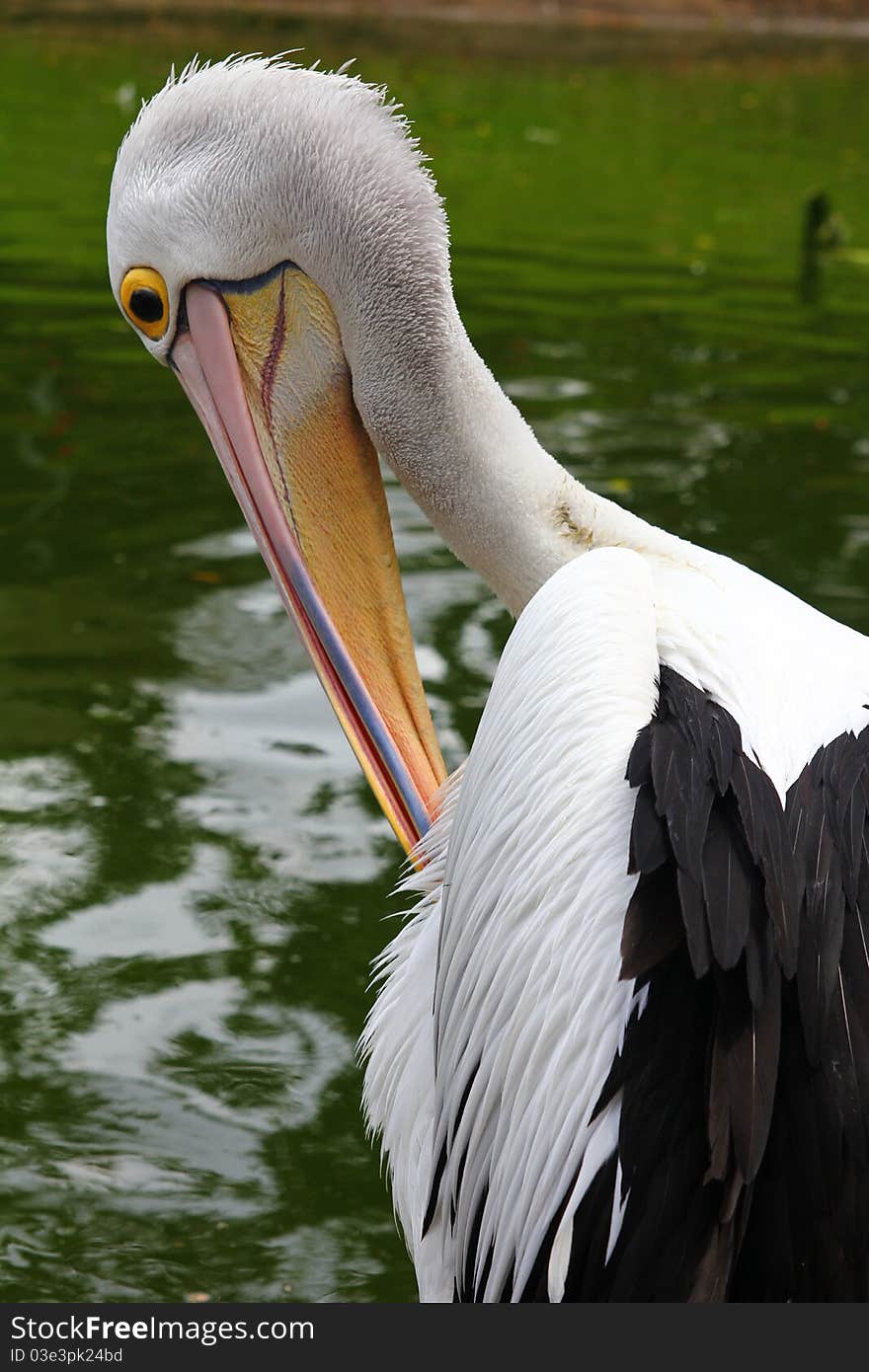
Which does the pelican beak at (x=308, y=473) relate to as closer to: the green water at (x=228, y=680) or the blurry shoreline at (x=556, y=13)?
the green water at (x=228, y=680)

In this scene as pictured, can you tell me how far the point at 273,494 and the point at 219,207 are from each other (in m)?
0.42

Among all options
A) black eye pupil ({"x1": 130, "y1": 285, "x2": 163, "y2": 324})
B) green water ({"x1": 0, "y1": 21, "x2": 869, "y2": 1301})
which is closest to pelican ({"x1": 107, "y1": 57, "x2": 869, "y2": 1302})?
black eye pupil ({"x1": 130, "y1": 285, "x2": 163, "y2": 324})

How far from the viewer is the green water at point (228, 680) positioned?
2924mm

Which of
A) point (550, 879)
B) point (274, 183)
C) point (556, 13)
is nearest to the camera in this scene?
point (550, 879)

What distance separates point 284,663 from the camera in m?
4.80

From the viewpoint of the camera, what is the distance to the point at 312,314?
2730mm

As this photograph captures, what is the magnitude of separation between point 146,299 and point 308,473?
1.17ft

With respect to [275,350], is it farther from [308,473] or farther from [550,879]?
[550,879]

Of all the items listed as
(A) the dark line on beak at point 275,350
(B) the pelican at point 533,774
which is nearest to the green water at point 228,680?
(B) the pelican at point 533,774

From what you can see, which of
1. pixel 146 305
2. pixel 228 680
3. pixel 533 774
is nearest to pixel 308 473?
pixel 146 305

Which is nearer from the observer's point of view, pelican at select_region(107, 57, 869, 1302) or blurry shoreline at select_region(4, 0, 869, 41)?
pelican at select_region(107, 57, 869, 1302)

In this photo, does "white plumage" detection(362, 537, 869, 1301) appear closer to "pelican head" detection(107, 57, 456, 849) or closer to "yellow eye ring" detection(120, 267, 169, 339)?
"pelican head" detection(107, 57, 456, 849)

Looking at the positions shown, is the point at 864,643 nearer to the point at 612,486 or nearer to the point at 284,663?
Answer: the point at 284,663

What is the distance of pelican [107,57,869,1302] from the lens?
180cm
